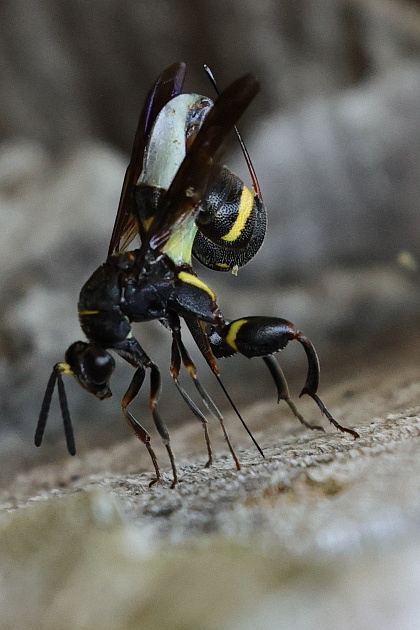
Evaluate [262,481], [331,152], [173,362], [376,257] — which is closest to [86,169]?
[331,152]

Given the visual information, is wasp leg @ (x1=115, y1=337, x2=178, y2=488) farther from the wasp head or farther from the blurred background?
the blurred background

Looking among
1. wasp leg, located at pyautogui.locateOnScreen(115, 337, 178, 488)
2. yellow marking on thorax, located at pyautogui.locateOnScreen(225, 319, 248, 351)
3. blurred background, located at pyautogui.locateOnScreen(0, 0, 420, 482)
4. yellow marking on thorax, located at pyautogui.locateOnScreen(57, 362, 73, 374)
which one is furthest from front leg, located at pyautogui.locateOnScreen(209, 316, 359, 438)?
blurred background, located at pyautogui.locateOnScreen(0, 0, 420, 482)

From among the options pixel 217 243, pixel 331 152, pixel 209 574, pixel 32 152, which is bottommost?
pixel 209 574

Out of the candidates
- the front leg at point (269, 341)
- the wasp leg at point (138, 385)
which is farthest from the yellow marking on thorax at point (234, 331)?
the wasp leg at point (138, 385)

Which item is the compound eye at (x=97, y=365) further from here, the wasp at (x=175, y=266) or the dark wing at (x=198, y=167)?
the dark wing at (x=198, y=167)

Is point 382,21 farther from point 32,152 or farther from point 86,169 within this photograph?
point 32,152
